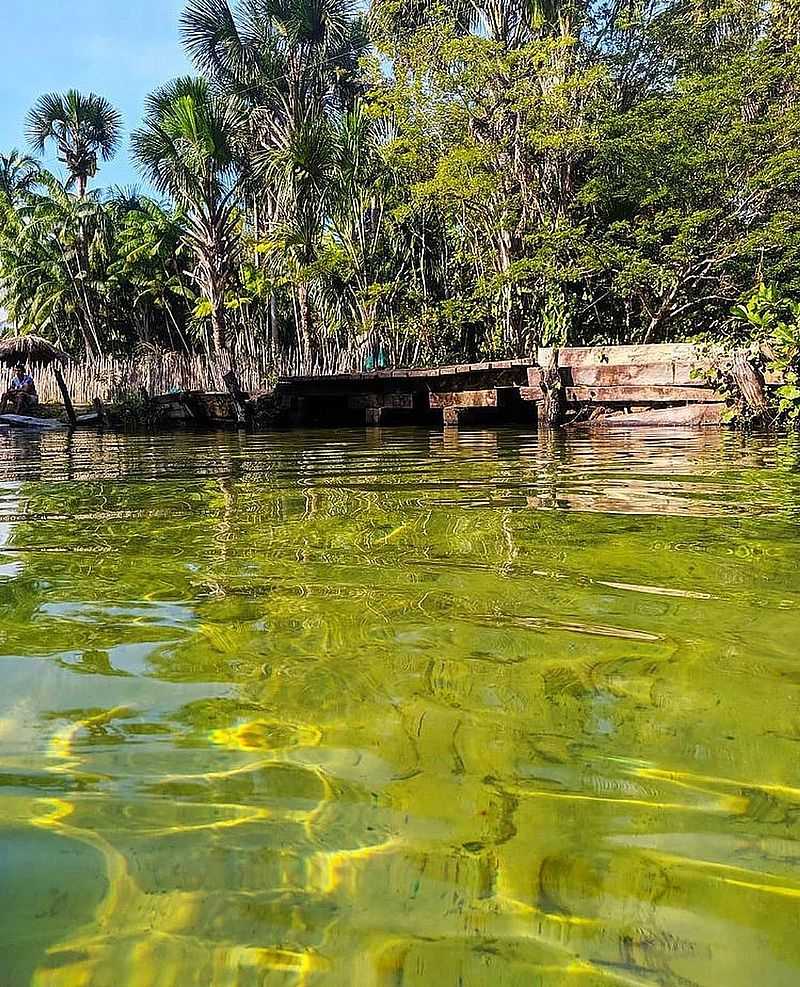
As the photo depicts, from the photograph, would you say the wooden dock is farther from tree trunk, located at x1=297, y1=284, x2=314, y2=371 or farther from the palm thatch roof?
tree trunk, located at x1=297, y1=284, x2=314, y2=371

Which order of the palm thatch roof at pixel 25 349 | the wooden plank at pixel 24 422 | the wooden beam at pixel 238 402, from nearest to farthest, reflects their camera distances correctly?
the wooden beam at pixel 238 402, the wooden plank at pixel 24 422, the palm thatch roof at pixel 25 349

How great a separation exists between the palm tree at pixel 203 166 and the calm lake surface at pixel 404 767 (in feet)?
57.1

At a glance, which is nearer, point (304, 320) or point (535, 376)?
point (535, 376)

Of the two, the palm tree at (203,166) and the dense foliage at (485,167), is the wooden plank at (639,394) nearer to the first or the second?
the dense foliage at (485,167)

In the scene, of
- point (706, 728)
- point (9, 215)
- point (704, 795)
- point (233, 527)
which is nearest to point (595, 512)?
point (233, 527)

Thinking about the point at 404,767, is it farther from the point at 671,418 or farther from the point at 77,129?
the point at 77,129

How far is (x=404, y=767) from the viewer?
1120mm

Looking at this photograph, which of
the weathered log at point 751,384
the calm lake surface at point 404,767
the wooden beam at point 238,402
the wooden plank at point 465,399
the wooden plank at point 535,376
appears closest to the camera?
the calm lake surface at point 404,767

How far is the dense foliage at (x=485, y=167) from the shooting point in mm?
17797

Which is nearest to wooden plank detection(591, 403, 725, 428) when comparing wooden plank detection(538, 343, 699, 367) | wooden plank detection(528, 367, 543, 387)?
wooden plank detection(538, 343, 699, 367)

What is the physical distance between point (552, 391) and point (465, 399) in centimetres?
185

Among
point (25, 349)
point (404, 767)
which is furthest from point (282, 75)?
point (404, 767)

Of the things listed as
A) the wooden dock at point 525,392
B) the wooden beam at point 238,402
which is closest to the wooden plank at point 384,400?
the wooden dock at point 525,392

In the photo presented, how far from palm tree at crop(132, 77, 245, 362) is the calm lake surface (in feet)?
57.1
